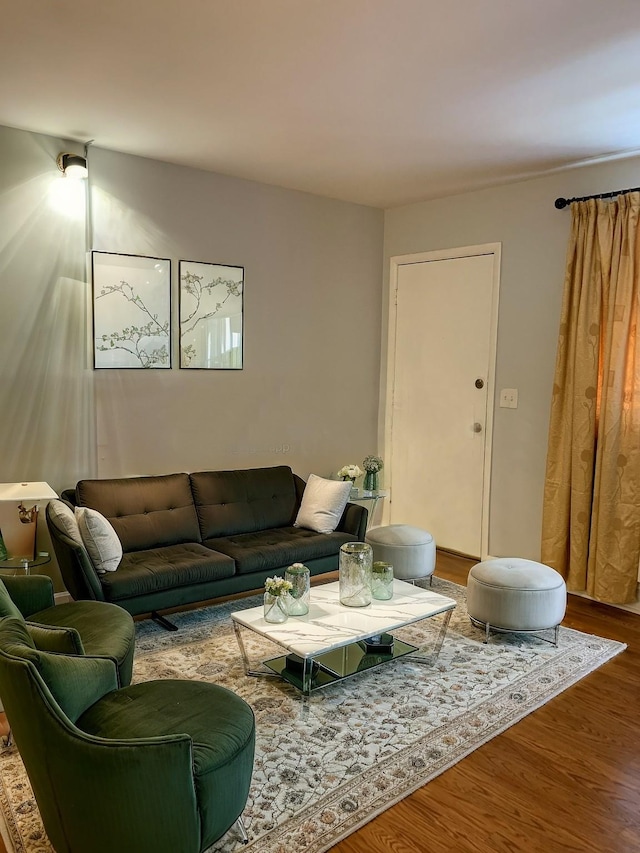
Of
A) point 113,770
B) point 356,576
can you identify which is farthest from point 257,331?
point 113,770

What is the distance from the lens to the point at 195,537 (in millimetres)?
4172

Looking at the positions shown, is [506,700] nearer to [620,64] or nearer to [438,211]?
[620,64]

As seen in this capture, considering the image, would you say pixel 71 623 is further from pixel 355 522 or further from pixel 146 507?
pixel 355 522

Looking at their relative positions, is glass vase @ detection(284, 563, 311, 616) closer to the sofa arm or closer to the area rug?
the area rug

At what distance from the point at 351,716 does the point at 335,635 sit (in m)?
0.34

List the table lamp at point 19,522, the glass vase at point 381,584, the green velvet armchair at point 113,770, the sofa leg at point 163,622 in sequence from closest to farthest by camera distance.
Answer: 1. the green velvet armchair at point 113,770
2. the glass vase at point 381,584
3. the table lamp at point 19,522
4. the sofa leg at point 163,622

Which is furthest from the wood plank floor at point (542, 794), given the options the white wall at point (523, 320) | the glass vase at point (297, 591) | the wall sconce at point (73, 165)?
the wall sconce at point (73, 165)

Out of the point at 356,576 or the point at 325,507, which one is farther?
the point at 325,507

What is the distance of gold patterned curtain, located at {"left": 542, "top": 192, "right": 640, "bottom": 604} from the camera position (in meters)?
4.00

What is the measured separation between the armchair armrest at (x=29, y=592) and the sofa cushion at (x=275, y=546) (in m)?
1.17

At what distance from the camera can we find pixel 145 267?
4285 mm

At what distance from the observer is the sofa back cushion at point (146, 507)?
12.7ft

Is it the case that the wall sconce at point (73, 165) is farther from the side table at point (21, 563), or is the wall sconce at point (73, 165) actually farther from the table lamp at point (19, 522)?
the side table at point (21, 563)

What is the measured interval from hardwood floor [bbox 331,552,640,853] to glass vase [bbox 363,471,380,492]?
2392 millimetres
